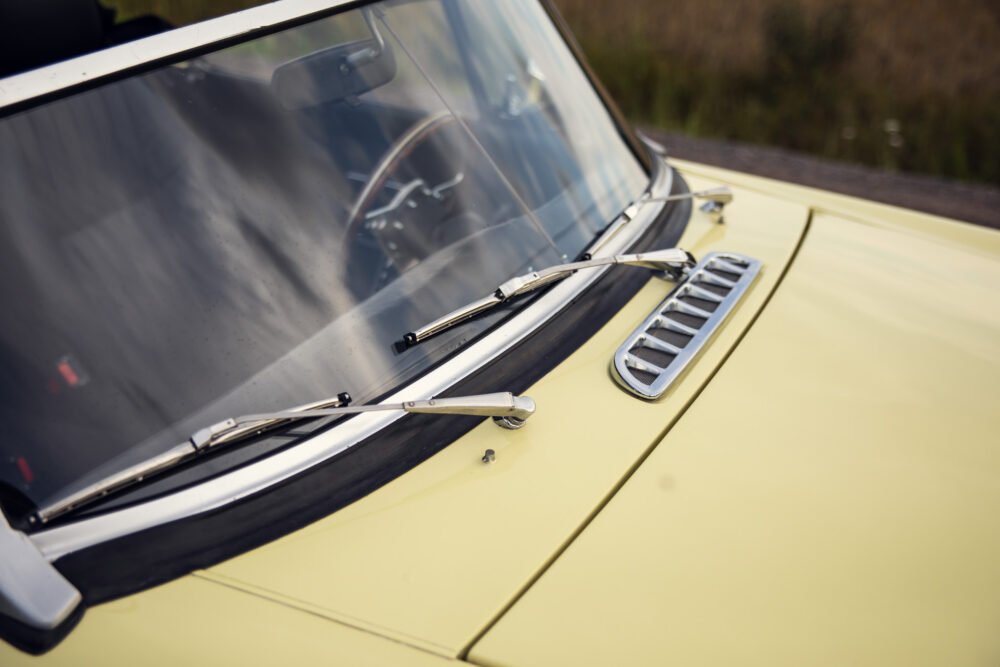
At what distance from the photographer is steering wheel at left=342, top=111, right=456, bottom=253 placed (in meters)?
1.93

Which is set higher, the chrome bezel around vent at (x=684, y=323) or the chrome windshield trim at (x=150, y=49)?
the chrome windshield trim at (x=150, y=49)

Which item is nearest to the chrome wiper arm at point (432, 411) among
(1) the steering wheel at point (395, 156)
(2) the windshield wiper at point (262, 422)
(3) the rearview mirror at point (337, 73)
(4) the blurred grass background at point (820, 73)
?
(2) the windshield wiper at point (262, 422)

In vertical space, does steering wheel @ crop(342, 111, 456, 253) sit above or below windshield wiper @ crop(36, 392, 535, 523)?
above

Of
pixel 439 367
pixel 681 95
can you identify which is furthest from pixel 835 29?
pixel 439 367

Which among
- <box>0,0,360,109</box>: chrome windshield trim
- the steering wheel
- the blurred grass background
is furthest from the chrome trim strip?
the blurred grass background

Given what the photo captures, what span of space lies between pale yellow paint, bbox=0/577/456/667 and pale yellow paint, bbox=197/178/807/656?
0.08ft

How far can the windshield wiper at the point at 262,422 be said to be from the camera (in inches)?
52.1

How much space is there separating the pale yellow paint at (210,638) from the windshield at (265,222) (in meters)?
0.23

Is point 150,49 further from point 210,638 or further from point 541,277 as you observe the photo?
point 210,638

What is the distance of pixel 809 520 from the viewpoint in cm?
140

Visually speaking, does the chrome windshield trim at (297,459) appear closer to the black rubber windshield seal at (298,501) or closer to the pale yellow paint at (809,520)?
the black rubber windshield seal at (298,501)

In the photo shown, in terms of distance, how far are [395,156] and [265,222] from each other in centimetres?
52

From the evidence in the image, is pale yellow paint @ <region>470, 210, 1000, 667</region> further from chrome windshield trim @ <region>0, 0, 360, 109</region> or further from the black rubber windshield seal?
chrome windshield trim @ <region>0, 0, 360, 109</region>

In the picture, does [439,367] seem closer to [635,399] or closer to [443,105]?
[635,399]
